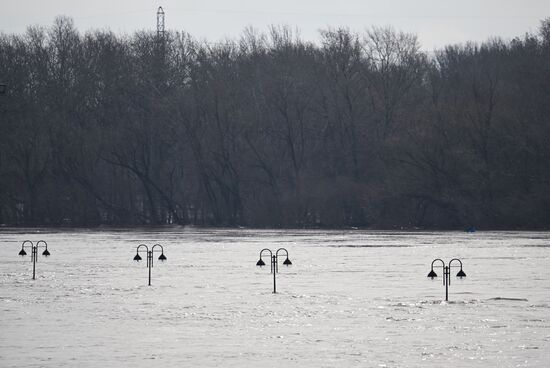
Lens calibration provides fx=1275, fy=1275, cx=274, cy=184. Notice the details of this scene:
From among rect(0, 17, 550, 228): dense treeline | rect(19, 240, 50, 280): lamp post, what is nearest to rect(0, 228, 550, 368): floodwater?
rect(19, 240, 50, 280): lamp post

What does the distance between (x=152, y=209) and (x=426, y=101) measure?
25.0m

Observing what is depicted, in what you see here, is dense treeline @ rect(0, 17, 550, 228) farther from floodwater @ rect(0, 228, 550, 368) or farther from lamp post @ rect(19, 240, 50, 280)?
floodwater @ rect(0, 228, 550, 368)

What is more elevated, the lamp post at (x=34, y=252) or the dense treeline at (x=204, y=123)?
the dense treeline at (x=204, y=123)

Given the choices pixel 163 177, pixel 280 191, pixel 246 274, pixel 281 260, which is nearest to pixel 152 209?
pixel 163 177

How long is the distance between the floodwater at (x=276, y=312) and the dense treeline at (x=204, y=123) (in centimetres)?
4858

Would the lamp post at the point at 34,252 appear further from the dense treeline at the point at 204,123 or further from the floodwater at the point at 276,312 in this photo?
the dense treeline at the point at 204,123

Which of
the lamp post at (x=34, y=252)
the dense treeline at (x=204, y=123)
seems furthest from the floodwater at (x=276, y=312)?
the dense treeline at (x=204, y=123)

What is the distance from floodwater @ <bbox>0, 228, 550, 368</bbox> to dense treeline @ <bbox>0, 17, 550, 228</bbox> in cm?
4858

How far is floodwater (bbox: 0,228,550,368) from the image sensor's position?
922 inches

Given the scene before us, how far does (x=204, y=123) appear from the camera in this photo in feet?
346

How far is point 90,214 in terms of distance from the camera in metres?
106

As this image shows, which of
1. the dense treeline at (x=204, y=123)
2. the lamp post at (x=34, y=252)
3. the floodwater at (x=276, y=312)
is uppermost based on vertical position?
the dense treeline at (x=204, y=123)

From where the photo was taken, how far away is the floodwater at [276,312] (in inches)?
922

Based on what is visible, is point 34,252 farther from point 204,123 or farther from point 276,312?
point 204,123
